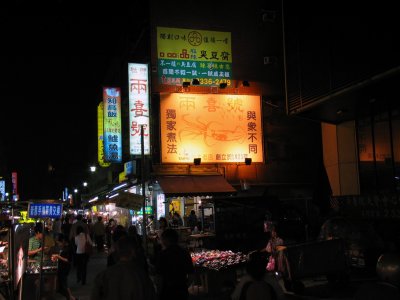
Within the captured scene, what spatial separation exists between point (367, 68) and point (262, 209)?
635 centimetres

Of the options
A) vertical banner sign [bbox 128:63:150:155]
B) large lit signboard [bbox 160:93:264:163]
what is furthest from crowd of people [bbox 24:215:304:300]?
large lit signboard [bbox 160:93:264:163]

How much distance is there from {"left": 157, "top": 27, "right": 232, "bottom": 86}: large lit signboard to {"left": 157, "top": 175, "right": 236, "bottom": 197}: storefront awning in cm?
449

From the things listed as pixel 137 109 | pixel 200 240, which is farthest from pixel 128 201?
pixel 137 109

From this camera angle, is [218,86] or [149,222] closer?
[218,86]

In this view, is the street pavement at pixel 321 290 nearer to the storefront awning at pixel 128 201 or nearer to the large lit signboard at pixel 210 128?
the storefront awning at pixel 128 201

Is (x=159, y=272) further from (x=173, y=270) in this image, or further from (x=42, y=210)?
(x=42, y=210)

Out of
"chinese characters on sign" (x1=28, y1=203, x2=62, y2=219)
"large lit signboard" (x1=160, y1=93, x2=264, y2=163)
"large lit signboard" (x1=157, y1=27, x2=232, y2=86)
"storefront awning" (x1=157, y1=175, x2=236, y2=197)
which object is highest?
"large lit signboard" (x1=157, y1=27, x2=232, y2=86)

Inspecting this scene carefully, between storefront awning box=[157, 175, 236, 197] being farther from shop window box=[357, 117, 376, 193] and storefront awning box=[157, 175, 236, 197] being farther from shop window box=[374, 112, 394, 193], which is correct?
shop window box=[374, 112, 394, 193]

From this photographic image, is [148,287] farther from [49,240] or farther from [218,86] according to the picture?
[218,86]

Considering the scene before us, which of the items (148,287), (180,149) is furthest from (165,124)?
(148,287)

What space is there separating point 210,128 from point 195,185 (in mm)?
2835

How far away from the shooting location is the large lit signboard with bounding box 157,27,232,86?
869 inches

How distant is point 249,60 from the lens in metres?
24.5

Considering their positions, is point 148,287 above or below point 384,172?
below
